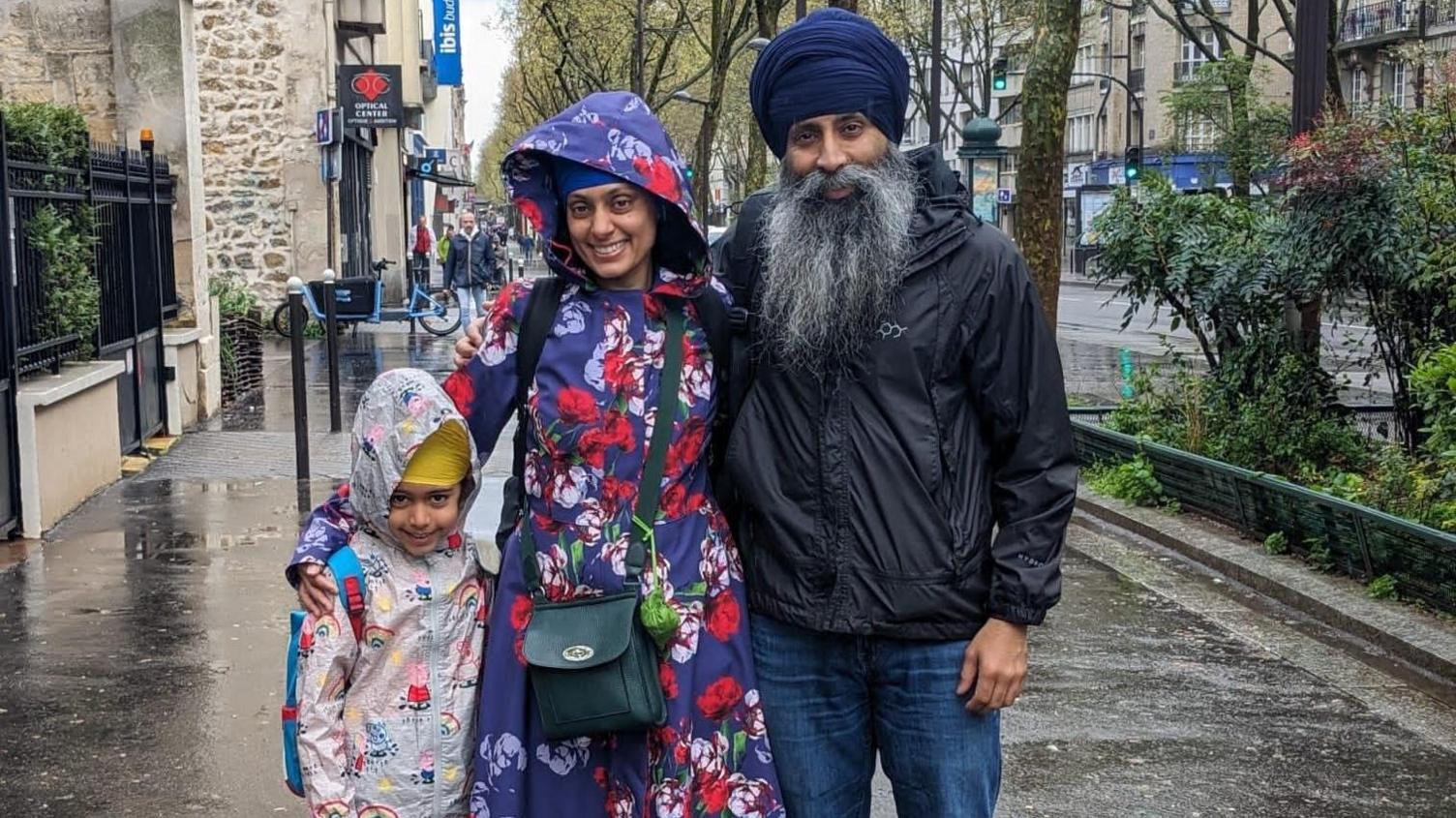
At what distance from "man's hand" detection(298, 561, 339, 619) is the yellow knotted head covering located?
221 millimetres

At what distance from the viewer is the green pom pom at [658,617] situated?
2.90 metres

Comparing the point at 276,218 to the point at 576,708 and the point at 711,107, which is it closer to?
the point at 711,107

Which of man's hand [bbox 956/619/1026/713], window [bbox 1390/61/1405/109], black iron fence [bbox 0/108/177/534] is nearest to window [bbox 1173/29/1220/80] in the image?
window [bbox 1390/61/1405/109]

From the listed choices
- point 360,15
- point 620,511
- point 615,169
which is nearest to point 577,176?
point 615,169

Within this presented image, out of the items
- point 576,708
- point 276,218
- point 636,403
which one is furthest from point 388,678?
point 276,218

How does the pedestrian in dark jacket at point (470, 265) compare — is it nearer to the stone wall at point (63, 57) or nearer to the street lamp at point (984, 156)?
the street lamp at point (984, 156)

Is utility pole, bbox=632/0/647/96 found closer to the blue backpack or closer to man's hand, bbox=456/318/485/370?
man's hand, bbox=456/318/485/370

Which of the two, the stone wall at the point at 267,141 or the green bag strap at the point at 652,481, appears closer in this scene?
the green bag strap at the point at 652,481

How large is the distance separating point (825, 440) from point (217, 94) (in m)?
25.0

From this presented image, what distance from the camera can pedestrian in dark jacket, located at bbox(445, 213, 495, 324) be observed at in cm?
3039

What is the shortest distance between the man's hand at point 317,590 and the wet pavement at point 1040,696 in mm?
1780

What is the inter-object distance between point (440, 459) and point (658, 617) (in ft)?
1.80

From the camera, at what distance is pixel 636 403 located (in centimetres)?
297

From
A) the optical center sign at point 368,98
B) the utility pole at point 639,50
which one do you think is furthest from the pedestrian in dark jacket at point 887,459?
Result: the utility pole at point 639,50
